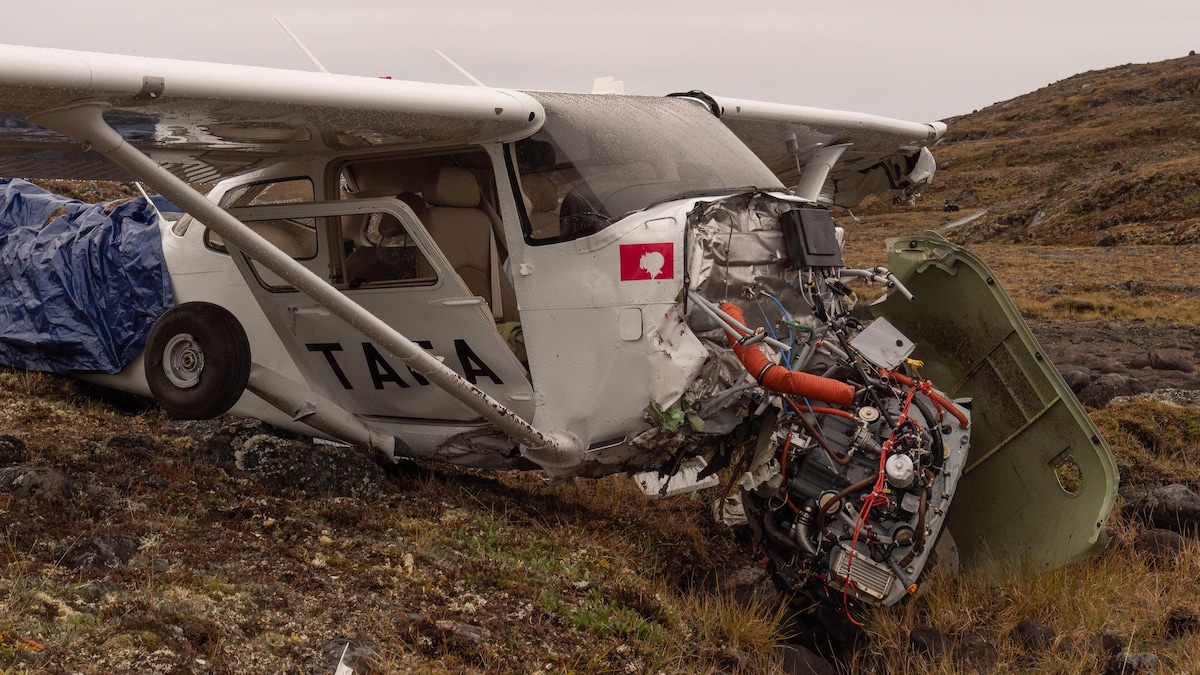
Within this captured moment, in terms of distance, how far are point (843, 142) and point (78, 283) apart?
626 cm

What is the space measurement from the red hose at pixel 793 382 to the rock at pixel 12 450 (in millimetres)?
4457

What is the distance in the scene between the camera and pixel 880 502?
521cm

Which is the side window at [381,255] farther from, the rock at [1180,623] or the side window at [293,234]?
the rock at [1180,623]

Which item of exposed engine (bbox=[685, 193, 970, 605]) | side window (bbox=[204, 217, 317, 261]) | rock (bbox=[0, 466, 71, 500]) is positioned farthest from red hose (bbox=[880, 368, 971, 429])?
rock (bbox=[0, 466, 71, 500])

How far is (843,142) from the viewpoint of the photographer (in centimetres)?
902

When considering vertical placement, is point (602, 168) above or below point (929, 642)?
above

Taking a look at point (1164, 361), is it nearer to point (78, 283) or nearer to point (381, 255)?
point (381, 255)

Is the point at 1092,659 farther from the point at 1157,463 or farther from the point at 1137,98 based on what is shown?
the point at 1137,98

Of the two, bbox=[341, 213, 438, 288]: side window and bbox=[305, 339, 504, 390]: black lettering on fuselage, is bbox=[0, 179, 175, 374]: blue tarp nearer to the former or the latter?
bbox=[305, 339, 504, 390]: black lettering on fuselage

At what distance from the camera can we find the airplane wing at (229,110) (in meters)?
4.40

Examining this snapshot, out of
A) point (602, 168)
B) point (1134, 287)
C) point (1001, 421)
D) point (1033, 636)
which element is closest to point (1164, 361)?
point (1001, 421)

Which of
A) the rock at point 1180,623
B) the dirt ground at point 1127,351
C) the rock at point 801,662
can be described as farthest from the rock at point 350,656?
the dirt ground at point 1127,351

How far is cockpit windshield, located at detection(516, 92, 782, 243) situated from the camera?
5812mm

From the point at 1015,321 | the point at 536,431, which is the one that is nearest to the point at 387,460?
the point at 536,431
